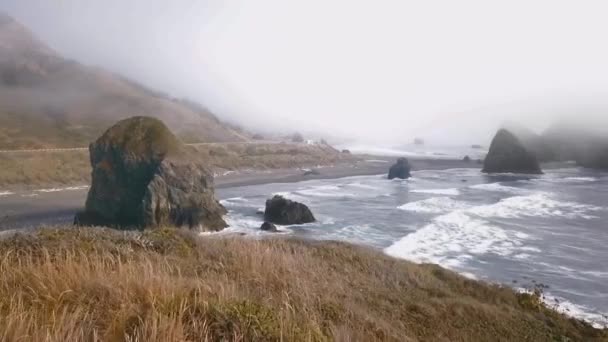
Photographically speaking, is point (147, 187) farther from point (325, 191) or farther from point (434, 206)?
point (434, 206)

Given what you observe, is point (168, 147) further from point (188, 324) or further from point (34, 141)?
point (34, 141)

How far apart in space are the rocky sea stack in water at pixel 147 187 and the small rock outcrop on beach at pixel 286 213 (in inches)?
185

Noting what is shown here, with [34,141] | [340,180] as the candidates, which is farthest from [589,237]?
[34,141]

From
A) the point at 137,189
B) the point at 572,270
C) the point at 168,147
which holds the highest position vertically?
the point at 168,147

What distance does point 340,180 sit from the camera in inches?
3246

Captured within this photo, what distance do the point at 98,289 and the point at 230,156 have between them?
99612 mm

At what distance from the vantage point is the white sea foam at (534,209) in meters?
45.7

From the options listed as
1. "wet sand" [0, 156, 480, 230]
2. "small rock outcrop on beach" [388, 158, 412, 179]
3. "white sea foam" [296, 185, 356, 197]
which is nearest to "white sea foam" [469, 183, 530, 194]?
"small rock outcrop on beach" [388, 158, 412, 179]

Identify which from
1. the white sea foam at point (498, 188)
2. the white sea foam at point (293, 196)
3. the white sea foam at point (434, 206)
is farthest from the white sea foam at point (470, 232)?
the white sea foam at point (293, 196)

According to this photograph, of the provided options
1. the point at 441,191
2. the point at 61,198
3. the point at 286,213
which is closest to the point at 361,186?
the point at 441,191

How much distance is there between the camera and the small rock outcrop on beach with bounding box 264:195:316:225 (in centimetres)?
4128

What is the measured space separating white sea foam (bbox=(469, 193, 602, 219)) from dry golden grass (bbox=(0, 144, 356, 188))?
102 ft

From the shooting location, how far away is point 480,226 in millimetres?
39719

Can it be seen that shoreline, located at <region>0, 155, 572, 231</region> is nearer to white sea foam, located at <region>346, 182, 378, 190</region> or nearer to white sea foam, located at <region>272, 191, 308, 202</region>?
white sea foam, located at <region>346, 182, 378, 190</region>
